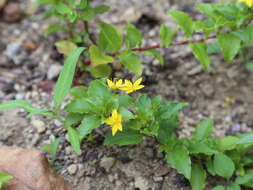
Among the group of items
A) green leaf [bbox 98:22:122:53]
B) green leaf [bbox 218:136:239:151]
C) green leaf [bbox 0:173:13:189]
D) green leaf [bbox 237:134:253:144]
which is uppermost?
green leaf [bbox 98:22:122:53]

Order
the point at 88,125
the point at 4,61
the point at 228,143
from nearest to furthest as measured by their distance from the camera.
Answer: the point at 88,125
the point at 228,143
the point at 4,61

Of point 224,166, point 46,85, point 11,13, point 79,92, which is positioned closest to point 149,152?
point 224,166

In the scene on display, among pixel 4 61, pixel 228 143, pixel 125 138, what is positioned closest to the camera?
pixel 125 138

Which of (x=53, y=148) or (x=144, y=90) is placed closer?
(x=53, y=148)

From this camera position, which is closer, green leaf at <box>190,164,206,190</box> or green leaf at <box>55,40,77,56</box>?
green leaf at <box>190,164,206,190</box>

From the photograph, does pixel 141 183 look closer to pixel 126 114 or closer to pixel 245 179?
pixel 126 114

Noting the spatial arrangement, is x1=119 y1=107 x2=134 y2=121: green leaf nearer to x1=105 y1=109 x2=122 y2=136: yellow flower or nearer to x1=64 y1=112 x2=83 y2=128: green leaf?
x1=105 y1=109 x2=122 y2=136: yellow flower

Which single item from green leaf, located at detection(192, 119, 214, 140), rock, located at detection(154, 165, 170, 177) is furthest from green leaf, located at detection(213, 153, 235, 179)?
rock, located at detection(154, 165, 170, 177)

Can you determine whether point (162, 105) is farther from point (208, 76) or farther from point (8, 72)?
point (8, 72)
